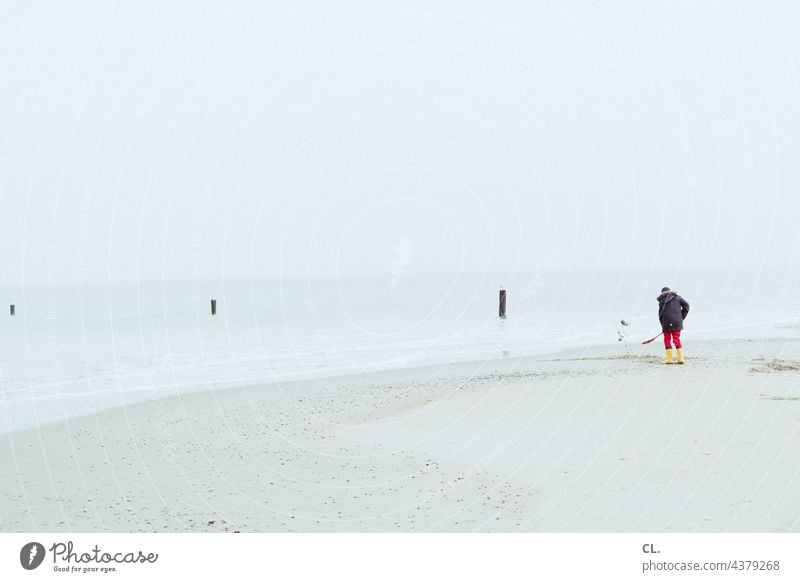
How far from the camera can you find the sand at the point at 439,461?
7.68 metres

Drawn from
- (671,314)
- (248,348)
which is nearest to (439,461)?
(671,314)

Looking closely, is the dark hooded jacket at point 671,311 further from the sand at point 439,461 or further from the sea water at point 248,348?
the sea water at point 248,348

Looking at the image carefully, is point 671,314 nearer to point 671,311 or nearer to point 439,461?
point 671,311

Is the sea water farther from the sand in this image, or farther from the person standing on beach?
the person standing on beach

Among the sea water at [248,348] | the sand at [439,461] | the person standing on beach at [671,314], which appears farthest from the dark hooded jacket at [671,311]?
the sea water at [248,348]

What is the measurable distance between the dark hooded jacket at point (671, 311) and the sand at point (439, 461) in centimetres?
201

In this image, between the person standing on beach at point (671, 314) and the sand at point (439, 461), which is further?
the person standing on beach at point (671, 314)

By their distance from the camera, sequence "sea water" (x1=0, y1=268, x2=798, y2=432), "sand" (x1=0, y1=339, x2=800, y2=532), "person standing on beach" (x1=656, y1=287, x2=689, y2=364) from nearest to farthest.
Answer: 1. "sand" (x1=0, y1=339, x2=800, y2=532)
2. "person standing on beach" (x1=656, y1=287, x2=689, y2=364)
3. "sea water" (x1=0, y1=268, x2=798, y2=432)

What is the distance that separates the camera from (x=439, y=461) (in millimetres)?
10281

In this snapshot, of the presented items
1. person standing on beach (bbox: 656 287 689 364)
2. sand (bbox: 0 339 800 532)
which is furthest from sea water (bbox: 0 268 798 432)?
person standing on beach (bbox: 656 287 689 364)

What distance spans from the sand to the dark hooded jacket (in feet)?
6.60

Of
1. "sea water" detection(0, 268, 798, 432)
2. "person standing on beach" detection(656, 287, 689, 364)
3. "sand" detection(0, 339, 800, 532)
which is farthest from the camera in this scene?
"sea water" detection(0, 268, 798, 432)

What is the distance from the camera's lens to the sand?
768 cm

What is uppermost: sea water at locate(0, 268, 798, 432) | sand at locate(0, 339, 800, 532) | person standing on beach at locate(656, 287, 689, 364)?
person standing on beach at locate(656, 287, 689, 364)
